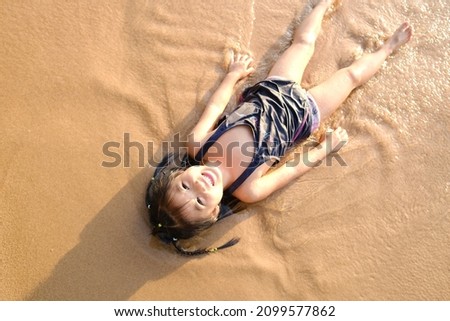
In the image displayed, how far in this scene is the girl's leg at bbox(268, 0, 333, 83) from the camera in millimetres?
2730

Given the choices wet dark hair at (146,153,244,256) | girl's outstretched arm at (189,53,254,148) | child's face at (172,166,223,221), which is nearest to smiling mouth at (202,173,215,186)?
child's face at (172,166,223,221)

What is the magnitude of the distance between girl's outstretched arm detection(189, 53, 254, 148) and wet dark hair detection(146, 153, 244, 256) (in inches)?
6.4

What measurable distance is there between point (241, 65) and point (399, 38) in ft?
3.07

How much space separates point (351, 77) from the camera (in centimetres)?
276

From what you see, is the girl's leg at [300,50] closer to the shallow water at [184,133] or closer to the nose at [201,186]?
the shallow water at [184,133]

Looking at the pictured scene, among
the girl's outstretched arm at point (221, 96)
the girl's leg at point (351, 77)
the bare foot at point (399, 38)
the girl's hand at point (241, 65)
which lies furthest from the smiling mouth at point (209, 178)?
the bare foot at point (399, 38)

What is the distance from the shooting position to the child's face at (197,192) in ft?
7.56

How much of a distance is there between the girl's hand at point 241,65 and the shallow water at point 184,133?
0.07 metres

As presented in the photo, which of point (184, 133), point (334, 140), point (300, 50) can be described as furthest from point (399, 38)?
point (184, 133)

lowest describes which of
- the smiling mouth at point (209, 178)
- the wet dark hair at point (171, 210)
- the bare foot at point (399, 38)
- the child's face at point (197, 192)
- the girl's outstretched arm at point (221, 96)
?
the wet dark hair at point (171, 210)

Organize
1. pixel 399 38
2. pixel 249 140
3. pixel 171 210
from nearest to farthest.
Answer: pixel 171 210, pixel 249 140, pixel 399 38

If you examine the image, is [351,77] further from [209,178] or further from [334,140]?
[209,178]

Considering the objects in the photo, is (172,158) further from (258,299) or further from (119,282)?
(258,299)

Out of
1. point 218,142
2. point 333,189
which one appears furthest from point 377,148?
point 218,142
